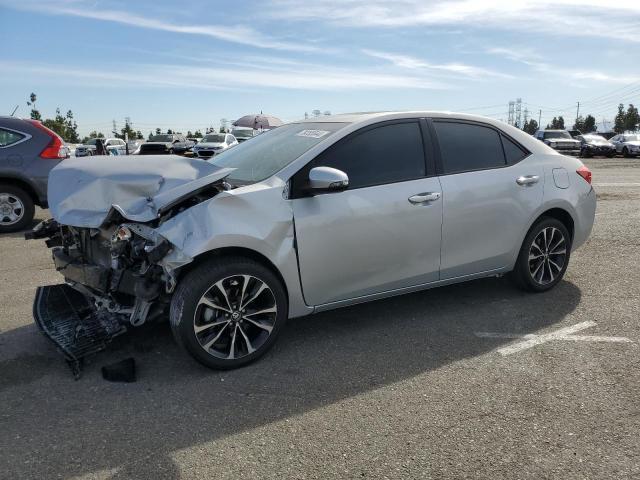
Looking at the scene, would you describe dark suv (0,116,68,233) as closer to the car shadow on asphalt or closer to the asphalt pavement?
the asphalt pavement

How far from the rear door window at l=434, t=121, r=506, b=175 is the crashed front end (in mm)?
1834

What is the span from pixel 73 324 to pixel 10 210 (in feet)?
18.6

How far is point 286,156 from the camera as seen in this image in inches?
159

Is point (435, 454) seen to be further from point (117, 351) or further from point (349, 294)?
point (117, 351)

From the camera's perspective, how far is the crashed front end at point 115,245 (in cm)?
348

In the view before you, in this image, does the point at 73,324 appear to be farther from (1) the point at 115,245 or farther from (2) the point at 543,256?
(2) the point at 543,256

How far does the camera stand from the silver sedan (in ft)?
11.5

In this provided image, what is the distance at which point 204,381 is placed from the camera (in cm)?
349

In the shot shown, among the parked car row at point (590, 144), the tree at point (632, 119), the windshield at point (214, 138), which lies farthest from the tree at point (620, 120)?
the windshield at point (214, 138)

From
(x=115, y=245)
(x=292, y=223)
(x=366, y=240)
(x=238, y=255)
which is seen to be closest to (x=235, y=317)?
(x=238, y=255)

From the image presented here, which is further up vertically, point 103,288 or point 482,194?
point 482,194

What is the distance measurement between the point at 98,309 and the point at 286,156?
1.68 metres

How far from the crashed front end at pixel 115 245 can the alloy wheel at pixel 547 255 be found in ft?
9.36

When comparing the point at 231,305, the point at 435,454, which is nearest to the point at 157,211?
the point at 231,305
